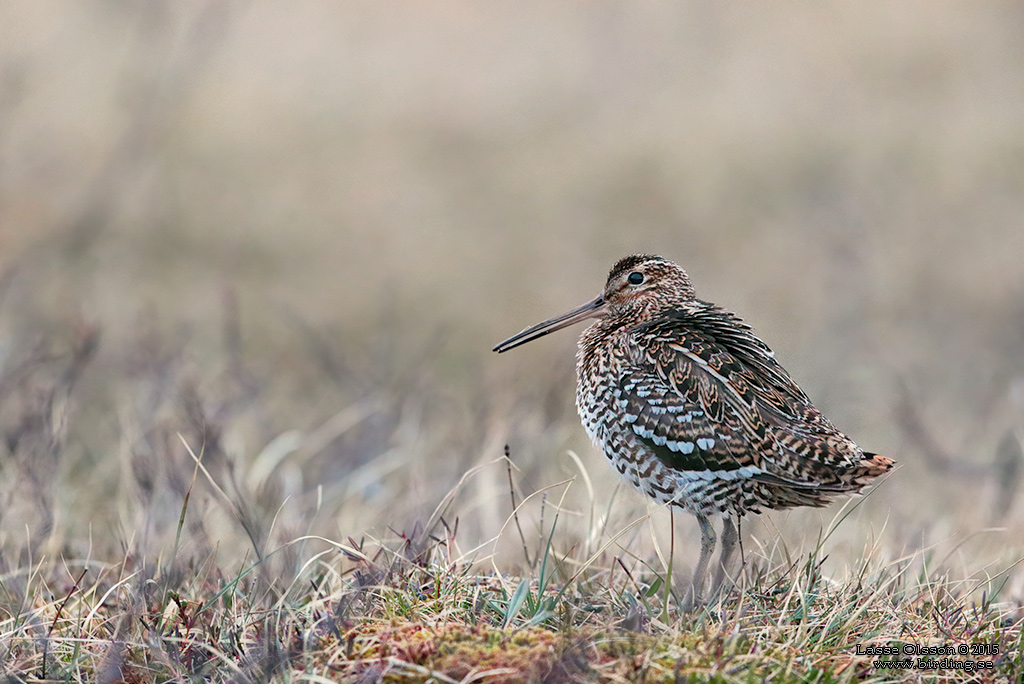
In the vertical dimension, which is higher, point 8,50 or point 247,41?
point 247,41

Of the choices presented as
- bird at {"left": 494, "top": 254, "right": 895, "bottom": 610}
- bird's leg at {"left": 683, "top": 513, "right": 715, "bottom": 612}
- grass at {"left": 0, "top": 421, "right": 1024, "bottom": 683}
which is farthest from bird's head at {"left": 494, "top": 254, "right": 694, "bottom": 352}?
grass at {"left": 0, "top": 421, "right": 1024, "bottom": 683}

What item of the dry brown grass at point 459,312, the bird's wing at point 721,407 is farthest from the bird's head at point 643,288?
the dry brown grass at point 459,312

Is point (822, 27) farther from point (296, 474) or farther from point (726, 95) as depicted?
point (296, 474)

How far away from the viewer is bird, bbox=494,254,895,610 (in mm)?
3609

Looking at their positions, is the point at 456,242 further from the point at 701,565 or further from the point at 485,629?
the point at 485,629

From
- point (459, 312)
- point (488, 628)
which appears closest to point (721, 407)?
point (488, 628)

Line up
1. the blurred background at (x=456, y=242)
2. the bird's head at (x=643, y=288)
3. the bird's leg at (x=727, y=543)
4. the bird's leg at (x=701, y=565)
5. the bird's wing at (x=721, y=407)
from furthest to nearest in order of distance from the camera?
the blurred background at (x=456, y=242)
the bird's head at (x=643, y=288)
the bird's leg at (x=727, y=543)
the bird's wing at (x=721, y=407)
the bird's leg at (x=701, y=565)

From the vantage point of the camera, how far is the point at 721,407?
372cm

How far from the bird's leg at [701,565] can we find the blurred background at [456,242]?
7.6 inches

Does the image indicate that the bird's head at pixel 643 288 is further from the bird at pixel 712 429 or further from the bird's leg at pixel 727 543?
the bird's leg at pixel 727 543

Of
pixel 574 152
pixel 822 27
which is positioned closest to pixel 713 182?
pixel 574 152

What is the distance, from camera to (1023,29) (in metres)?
16.1

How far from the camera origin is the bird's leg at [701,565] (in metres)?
3.33

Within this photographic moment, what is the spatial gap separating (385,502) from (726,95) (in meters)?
10.3
